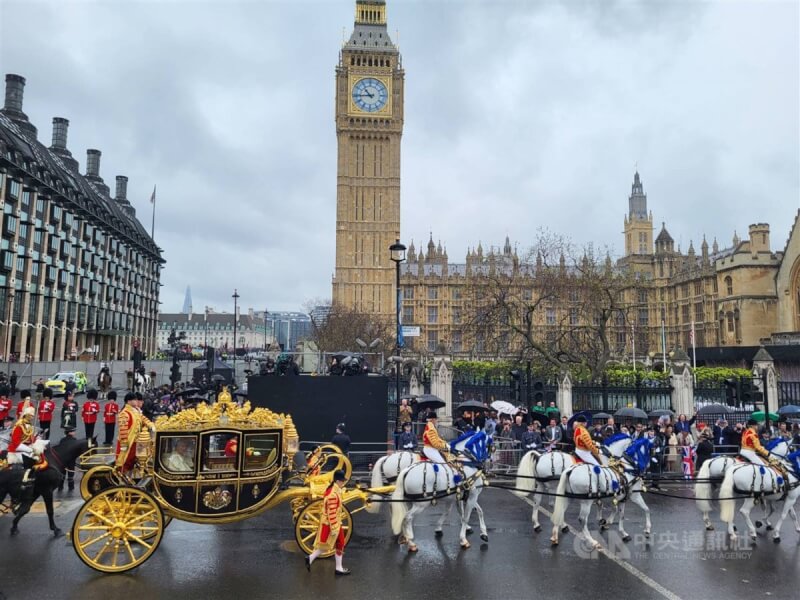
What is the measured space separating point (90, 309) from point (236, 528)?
5986 cm

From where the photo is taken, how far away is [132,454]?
8422mm

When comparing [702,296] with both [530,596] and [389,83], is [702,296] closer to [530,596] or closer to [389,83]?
[389,83]

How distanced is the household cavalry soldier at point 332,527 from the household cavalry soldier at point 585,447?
4057 mm

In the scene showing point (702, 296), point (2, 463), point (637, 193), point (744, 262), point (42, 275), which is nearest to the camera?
point (2, 463)

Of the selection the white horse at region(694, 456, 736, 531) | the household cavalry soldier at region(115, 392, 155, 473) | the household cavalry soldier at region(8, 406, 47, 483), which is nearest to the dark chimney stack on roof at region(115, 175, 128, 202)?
the household cavalry soldier at region(8, 406, 47, 483)

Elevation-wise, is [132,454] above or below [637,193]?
below

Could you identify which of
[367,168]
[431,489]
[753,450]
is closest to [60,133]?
[367,168]

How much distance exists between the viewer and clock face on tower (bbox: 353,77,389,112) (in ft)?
286

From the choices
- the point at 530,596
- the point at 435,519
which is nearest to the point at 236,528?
the point at 435,519

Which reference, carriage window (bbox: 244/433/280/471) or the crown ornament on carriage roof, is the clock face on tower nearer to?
the crown ornament on carriage roof

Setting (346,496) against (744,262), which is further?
(744,262)

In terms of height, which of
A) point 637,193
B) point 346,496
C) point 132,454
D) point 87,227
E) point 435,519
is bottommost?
point 435,519

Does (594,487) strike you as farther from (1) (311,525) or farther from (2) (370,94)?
(2) (370,94)

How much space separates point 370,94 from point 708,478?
86112mm
